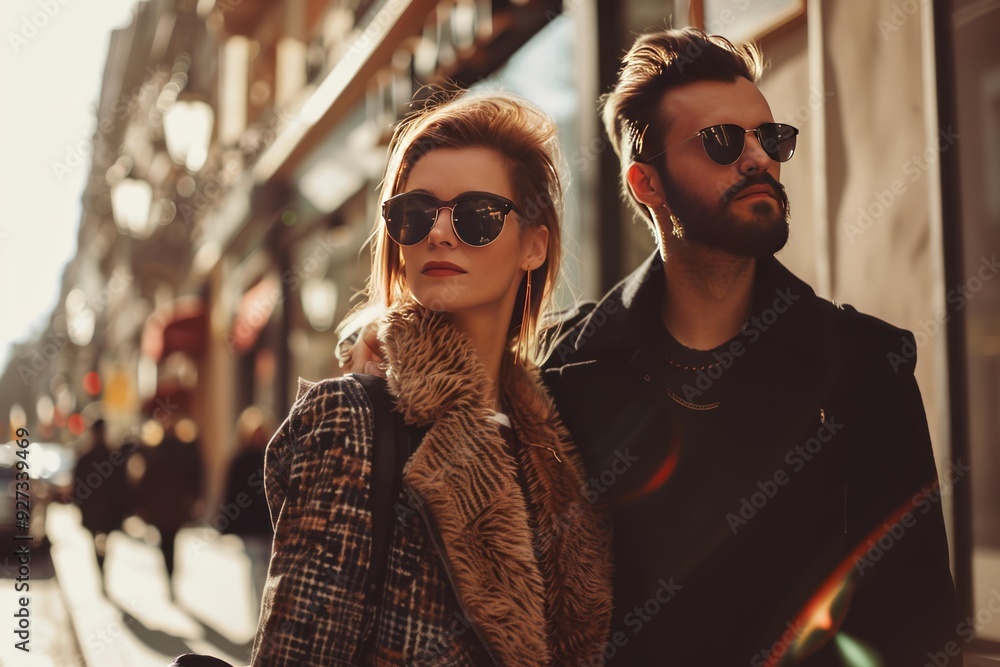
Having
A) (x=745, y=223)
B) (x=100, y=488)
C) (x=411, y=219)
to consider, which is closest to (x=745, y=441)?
(x=745, y=223)

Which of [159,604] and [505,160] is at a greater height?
[505,160]

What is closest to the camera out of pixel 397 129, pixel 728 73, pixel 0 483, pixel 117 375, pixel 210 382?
pixel 728 73

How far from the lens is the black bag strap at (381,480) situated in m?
1.78

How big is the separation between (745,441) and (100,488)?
979 cm

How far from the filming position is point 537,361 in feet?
7.97

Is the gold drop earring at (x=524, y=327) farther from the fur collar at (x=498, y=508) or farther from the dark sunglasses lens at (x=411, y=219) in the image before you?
the dark sunglasses lens at (x=411, y=219)

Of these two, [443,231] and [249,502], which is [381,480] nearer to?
[443,231]

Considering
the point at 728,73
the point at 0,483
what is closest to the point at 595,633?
the point at 728,73

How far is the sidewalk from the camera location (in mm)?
7148

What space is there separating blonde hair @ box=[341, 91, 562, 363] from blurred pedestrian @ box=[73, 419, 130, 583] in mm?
9105

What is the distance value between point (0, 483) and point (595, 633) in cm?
1230

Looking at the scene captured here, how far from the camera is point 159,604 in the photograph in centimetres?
942

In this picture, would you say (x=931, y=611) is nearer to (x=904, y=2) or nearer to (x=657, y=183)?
(x=657, y=183)

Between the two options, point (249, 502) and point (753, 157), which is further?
point (249, 502)
